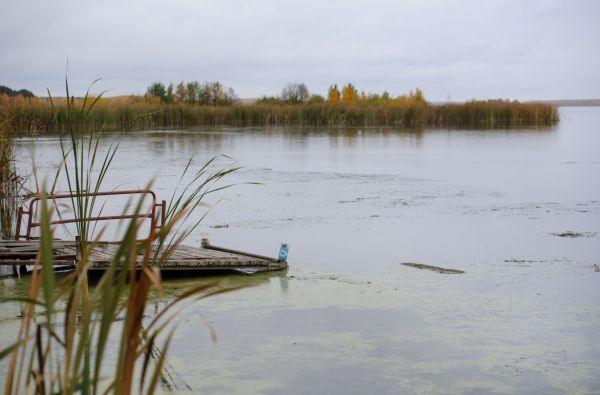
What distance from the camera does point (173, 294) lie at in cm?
471

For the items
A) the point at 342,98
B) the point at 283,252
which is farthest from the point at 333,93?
the point at 283,252

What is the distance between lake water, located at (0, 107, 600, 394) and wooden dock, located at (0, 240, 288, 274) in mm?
115

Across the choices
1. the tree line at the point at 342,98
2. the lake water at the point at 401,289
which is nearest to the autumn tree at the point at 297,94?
the tree line at the point at 342,98

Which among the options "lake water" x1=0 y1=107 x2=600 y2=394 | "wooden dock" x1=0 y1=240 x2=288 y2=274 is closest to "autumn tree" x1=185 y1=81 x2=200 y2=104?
"lake water" x1=0 y1=107 x2=600 y2=394

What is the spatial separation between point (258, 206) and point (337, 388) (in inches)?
213

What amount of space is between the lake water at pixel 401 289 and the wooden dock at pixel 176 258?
0.12m

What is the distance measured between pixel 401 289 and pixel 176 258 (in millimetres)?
1417

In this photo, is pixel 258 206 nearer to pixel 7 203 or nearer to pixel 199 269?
pixel 7 203

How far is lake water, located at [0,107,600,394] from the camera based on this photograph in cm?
335

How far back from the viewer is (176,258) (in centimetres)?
520

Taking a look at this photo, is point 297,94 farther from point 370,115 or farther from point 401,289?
point 401,289

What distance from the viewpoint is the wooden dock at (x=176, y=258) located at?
480 centimetres

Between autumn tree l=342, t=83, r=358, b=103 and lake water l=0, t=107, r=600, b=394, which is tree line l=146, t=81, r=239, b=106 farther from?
lake water l=0, t=107, r=600, b=394

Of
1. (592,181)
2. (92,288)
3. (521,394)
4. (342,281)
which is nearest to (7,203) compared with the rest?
(92,288)
